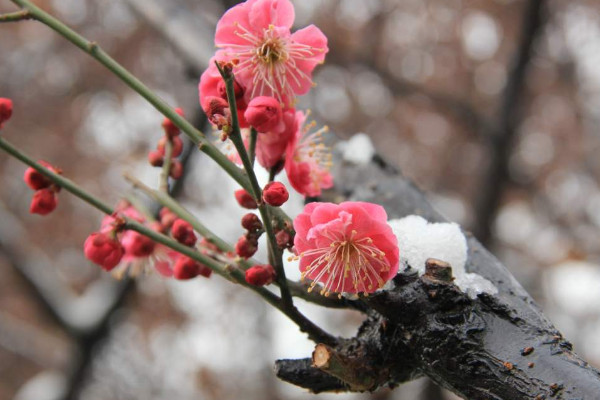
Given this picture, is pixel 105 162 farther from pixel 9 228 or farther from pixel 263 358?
pixel 263 358

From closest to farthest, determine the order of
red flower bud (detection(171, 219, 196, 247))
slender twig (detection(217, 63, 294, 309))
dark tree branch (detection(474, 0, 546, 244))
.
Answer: slender twig (detection(217, 63, 294, 309)), red flower bud (detection(171, 219, 196, 247)), dark tree branch (detection(474, 0, 546, 244))

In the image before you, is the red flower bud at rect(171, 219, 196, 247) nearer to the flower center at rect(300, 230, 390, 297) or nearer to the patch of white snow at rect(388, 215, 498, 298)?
the flower center at rect(300, 230, 390, 297)

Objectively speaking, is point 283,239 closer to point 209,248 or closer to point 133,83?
point 209,248

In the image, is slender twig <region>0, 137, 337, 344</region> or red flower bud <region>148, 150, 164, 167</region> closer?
slender twig <region>0, 137, 337, 344</region>

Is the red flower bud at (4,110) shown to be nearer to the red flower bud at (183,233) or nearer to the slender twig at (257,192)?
the red flower bud at (183,233)

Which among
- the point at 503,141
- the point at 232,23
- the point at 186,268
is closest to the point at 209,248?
the point at 186,268

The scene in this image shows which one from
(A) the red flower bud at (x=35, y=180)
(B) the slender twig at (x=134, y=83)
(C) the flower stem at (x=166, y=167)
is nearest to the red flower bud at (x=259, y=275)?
(B) the slender twig at (x=134, y=83)

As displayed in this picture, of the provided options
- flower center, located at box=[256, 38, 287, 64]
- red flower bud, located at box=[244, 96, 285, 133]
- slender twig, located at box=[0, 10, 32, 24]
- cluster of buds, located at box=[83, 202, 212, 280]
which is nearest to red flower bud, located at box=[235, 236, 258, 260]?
cluster of buds, located at box=[83, 202, 212, 280]
